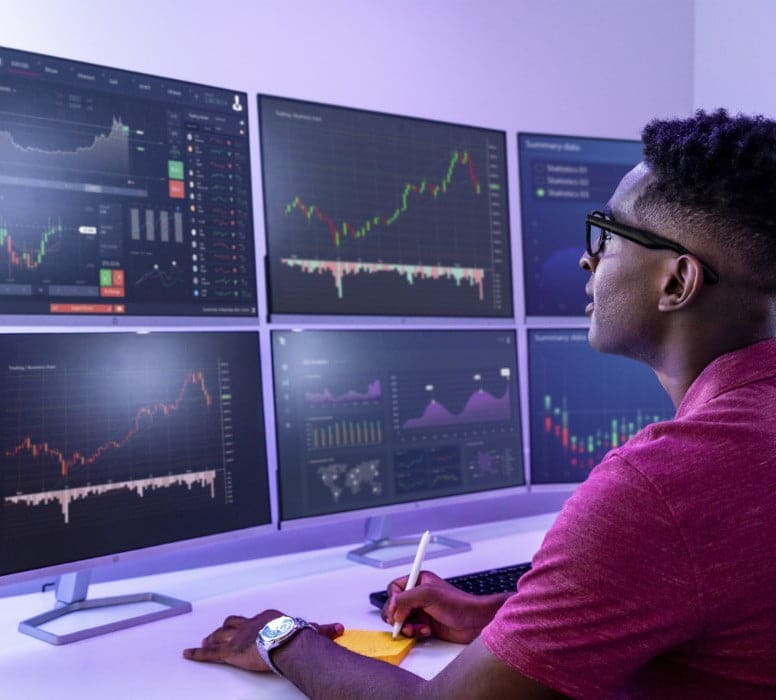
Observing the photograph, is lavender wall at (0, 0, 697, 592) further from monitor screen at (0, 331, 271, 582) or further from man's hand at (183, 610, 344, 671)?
man's hand at (183, 610, 344, 671)

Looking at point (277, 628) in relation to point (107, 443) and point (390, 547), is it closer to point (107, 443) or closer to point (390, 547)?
point (107, 443)

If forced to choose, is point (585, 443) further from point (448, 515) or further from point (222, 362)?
point (222, 362)

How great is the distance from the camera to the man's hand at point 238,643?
3.97ft

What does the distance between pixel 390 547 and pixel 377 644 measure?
64 cm

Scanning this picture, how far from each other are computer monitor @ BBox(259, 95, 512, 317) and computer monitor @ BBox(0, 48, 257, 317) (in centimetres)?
11

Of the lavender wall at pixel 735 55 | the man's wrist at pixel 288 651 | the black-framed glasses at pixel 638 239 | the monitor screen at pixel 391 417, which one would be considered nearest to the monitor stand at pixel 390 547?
the monitor screen at pixel 391 417

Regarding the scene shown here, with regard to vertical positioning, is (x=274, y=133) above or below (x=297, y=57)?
below

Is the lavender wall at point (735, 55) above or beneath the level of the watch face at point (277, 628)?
above

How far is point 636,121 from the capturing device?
268 cm

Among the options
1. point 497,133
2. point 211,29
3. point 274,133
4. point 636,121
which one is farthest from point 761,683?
point 636,121

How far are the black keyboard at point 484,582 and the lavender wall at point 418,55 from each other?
1.34ft

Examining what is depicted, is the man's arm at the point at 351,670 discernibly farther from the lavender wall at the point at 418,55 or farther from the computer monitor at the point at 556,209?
the computer monitor at the point at 556,209

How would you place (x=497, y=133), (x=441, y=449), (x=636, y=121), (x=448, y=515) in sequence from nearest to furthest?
1. (x=441, y=449)
2. (x=497, y=133)
3. (x=448, y=515)
4. (x=636, y=121)

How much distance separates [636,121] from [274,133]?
54.8 inches
